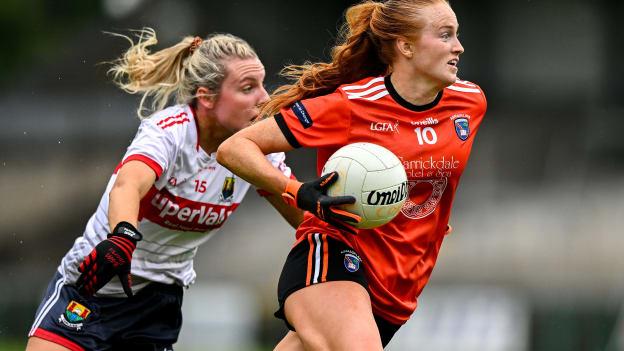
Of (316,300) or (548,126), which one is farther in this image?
(548,126)

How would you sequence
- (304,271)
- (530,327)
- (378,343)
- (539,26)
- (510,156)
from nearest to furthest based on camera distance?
(378,343) → (304,271) → (530,327) → (510,156) → (539,26)

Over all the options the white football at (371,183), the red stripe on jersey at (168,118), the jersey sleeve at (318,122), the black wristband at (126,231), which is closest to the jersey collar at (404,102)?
the jersey sleeve at (318,122)

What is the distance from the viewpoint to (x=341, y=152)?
4.43m

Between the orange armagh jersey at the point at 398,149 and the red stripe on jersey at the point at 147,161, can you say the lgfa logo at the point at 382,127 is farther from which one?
the red stripe on jersey at the point at 147,161

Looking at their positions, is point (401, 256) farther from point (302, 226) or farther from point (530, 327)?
point (530, 327)

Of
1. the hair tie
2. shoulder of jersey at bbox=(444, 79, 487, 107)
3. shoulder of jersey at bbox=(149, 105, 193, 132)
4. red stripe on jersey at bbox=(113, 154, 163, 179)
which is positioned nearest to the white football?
shoulder of jersey at bbox=(444, 79, 487, 107)

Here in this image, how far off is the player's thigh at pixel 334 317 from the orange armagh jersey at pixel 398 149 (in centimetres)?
23

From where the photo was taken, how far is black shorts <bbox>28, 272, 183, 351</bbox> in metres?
5.10

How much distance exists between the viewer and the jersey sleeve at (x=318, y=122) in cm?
458

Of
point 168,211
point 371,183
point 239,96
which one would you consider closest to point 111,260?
point 168,211

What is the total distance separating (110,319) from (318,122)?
1433mm

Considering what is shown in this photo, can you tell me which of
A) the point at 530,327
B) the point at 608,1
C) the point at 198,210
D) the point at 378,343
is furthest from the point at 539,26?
the point at 378,343

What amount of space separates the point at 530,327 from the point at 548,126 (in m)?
2.58

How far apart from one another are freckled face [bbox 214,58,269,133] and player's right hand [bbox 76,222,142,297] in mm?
871
